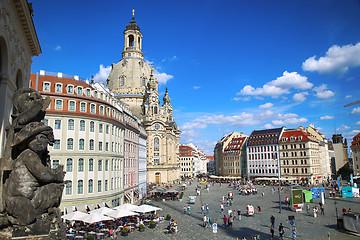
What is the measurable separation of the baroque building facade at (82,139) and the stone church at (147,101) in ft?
186

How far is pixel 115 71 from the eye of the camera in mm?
108312

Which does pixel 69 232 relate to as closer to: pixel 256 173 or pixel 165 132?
pixel 165 132

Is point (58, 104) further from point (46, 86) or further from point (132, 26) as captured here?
point (132, 26)

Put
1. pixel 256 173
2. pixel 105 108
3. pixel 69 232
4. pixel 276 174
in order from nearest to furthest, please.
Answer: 1. pixel 69 232
2. pixel 105 108
3. pixel 276 174
4. pixel 256 173

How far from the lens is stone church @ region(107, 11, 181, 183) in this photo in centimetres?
9731

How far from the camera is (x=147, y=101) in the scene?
100188 mm

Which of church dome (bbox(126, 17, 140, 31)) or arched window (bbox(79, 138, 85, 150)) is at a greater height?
church dome (bbox(126, 17, 140, 31))

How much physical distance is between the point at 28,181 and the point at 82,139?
27682 mm

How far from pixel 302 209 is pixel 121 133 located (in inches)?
1146

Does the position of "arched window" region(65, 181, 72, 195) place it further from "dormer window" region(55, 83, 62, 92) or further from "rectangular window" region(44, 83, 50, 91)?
"rectangular window" region(44, 83, 50, 91)

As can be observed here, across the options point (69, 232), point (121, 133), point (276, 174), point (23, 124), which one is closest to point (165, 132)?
point (276, 174)

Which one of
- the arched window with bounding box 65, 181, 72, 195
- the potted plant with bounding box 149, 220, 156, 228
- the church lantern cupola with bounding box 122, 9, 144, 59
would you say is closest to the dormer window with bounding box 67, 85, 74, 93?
the arched window with bounding box 65, 181, 72, 195

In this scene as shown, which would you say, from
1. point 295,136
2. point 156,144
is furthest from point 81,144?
point 295,136

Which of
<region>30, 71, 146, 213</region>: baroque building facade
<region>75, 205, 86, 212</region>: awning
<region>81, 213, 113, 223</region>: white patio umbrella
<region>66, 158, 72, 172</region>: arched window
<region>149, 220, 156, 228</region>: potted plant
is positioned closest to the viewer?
<region>81, 213, 113, 223</region>: white patio umbrella
